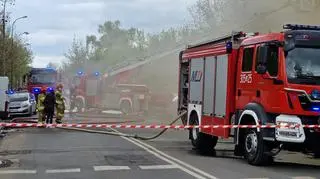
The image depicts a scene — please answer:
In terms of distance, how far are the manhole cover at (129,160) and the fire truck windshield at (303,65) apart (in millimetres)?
3197

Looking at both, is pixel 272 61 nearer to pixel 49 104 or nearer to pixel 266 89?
pixel 266 89

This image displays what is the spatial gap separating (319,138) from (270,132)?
888 mm


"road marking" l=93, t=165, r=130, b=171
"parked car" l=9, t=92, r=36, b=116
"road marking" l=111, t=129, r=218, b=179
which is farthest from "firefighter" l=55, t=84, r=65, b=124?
"road marking" l=93, t=165, r=130, b=171

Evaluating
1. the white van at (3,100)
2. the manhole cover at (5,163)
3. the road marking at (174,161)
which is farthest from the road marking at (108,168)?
the white van at (3,100)

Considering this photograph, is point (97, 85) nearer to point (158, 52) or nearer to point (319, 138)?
point (158, 52)

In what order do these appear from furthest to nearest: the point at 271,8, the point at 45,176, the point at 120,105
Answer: the point at 120,105 < the point at 271,8 < the point at 45,176

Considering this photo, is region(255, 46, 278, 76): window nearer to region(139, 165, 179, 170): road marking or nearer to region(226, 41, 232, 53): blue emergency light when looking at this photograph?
region(226, 41, 232, 53): blue emergency light

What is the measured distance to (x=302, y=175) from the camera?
33.6 feet

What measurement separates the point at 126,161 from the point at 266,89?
3.14 metres

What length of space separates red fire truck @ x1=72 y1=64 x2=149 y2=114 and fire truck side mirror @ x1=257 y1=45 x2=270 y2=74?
2304 cm

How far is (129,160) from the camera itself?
12.1 meters

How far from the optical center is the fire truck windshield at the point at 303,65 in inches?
422

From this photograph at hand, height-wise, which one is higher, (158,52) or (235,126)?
(158,52)

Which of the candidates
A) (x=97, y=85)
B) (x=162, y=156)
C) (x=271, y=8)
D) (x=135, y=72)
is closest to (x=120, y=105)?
(x=97, y=85)
